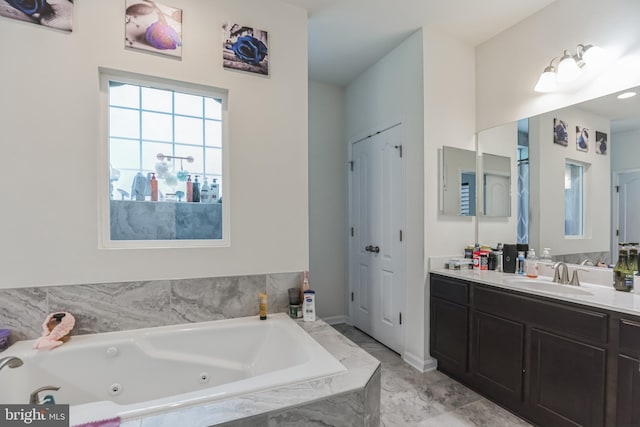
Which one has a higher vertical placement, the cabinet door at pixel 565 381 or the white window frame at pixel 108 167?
the white window frame at pixel 108 167

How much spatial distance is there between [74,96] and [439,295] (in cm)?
277

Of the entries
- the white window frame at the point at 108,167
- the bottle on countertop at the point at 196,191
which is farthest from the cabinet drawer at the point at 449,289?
the bottle on countertop at the point at 196,191

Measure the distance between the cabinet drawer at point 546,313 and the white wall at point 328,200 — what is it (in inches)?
67.2

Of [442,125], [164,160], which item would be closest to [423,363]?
[442,125]

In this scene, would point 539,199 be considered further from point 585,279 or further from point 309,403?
point 309,403

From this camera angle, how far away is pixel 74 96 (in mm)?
1657

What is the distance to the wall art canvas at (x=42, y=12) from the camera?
5.08ft

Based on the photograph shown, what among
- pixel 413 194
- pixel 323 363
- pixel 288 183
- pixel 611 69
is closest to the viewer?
pixel 323 363

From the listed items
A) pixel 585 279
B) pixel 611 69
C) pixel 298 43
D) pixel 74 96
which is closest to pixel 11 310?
pixel 74 96

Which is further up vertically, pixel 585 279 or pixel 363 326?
pixel 585 279

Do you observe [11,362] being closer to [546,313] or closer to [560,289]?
[546,313]

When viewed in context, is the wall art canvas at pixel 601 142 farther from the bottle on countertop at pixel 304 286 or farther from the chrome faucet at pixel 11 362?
the chrome faucet at pixel 11 362

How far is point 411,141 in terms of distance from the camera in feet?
8.50

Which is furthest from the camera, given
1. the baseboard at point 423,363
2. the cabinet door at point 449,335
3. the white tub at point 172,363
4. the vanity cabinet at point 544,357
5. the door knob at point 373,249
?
the door knob at point 373,249
